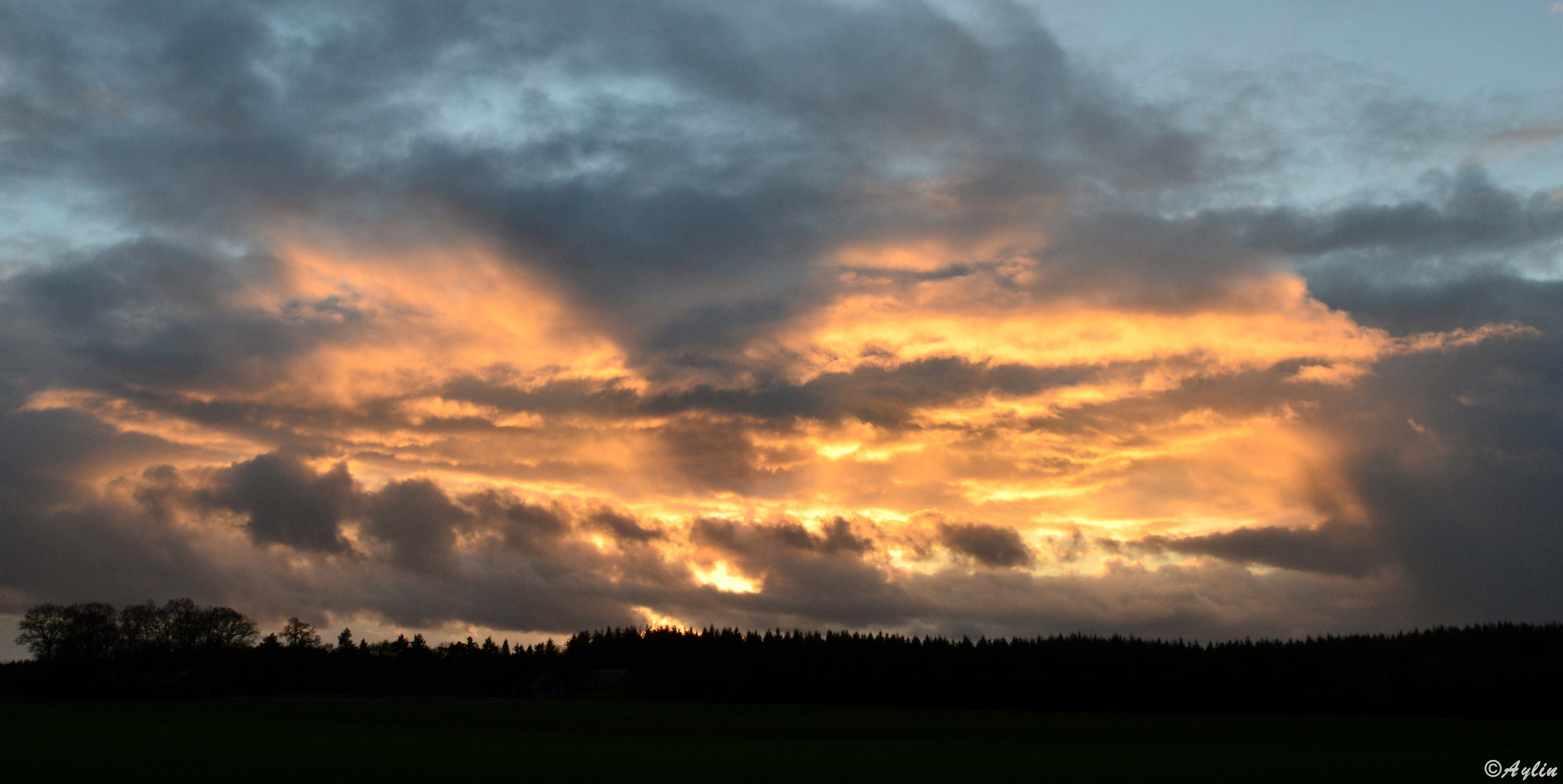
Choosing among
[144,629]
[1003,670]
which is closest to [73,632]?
[144,629]

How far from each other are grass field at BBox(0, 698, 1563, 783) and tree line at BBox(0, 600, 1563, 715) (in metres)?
28.5

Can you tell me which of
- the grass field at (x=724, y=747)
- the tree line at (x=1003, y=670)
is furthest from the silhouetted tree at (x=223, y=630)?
the grass field at (x=724, y=747)

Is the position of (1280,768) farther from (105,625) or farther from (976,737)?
(105,625)

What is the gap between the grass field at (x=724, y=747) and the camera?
46406mm

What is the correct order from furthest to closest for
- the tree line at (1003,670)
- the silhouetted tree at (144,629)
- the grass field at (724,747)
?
the silhouetted tree at (144,629) < the tree line at (1003,670) < the grass field at (724,747)

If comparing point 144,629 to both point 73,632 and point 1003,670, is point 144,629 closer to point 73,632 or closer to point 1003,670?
point 73,632

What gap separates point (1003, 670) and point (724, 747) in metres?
105

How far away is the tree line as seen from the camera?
136 m

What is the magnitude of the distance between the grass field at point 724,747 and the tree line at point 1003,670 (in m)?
28.5

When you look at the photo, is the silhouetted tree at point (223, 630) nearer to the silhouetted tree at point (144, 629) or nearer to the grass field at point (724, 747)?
the silhouetted tree at point (144, 629)

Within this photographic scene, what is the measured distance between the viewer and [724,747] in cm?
6456

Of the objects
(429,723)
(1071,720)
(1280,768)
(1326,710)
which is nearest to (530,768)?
(1280,768)

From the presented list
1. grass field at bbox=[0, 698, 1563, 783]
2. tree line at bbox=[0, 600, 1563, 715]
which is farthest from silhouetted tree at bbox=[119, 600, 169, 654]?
grass field at bbox=[0, 698, 1563, 783]

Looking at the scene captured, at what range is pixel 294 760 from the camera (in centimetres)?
4997
